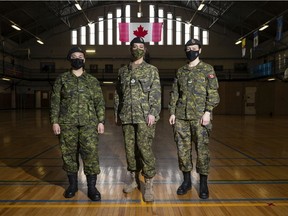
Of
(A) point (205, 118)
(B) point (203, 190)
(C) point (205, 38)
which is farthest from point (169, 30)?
(B) point (203, 190)

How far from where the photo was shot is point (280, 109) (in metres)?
24.3

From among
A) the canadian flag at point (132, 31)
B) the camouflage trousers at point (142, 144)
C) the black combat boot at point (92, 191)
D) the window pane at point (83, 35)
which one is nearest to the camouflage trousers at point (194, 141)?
the camouflage trousers at point (142, 144)

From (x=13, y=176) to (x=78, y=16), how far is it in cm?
3006

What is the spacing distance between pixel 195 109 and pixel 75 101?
1.41 meters

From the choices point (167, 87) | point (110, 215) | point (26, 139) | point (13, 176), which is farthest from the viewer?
point (167, 87)

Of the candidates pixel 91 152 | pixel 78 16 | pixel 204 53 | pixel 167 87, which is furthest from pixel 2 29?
pixel 91 152

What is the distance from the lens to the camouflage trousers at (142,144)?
3.42m

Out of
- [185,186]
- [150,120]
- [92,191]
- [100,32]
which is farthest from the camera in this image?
[100,32]

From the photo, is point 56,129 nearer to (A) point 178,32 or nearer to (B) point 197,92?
(B) point 197,92

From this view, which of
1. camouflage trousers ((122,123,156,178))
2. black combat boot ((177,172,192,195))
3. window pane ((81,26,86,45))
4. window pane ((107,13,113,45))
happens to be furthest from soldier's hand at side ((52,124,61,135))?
window pane ((81,26,86,45))

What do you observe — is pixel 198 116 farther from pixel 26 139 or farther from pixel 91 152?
pixel 26 139

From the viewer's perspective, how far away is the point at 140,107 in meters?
3.41

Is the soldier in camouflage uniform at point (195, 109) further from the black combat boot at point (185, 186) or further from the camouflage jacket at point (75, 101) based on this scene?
the camouflage jacket at point (75, 101)

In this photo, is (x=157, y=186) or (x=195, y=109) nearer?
(x=195, y=109)
